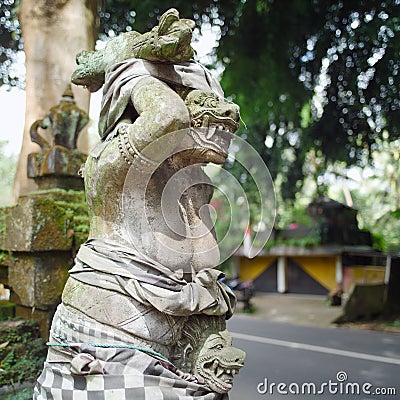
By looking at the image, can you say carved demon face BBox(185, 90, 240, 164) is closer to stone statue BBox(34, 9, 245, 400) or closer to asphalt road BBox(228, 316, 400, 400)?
stone statue BBox(34, 9, 245, 400)

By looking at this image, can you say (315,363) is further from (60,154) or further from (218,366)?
(218,366)

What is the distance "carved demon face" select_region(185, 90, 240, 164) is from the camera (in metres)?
1.62

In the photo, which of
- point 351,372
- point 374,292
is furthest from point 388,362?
point 374,292

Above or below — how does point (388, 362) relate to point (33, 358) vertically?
below

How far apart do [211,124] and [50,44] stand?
143 inches

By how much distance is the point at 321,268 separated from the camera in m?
13.3

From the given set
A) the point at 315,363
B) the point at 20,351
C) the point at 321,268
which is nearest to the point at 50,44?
the point at 20,351

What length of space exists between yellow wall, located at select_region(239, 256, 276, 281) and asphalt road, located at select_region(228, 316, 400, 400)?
20.5 ft

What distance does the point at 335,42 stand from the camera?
7395 mm

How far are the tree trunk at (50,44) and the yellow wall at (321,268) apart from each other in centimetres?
1012

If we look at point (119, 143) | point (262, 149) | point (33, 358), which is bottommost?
point (33, 358)

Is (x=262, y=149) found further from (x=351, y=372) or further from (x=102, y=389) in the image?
(x=102, y=389)

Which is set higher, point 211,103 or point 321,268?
point 211,103

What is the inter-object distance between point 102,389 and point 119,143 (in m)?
0.80
